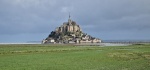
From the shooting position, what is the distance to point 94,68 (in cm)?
3716

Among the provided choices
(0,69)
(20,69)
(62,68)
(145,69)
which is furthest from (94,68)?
(0,69)

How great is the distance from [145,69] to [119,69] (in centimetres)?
341

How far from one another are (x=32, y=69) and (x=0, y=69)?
419 cm

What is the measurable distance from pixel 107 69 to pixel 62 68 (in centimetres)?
634

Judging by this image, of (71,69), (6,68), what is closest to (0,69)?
(6,68)

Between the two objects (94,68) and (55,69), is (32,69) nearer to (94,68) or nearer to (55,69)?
(55,69)

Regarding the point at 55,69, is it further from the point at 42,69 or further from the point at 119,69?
the point at 119,69

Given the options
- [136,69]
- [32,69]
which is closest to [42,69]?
[32,69]

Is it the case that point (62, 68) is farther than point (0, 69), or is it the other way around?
point (62, 68)

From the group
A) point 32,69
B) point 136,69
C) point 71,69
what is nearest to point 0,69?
point 32,69

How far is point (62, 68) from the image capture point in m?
37.3

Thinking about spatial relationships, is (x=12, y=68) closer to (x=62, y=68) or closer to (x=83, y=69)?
Result: (x=62, y=68)

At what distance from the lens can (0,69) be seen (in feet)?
115

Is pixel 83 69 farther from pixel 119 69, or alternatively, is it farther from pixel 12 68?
pixel 12 68
